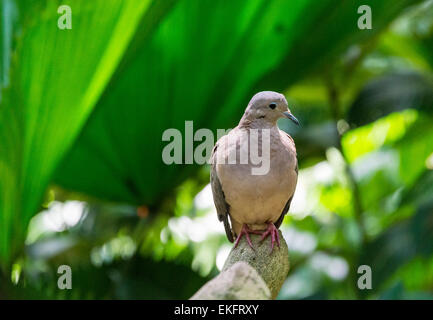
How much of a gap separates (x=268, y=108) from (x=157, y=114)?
3.25 feet

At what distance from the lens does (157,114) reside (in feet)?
7.07

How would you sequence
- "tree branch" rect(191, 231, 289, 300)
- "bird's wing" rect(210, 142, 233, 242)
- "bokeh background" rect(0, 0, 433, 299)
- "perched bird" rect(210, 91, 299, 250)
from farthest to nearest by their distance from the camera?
"bokeh background" rect(0, 0, 433, 299)
"bird's wing" rect(210, 142, 233, 242)
"perched bird" rect(210, 91, 299, 250)
"tree branch" rect(191, 231, 289, 300)

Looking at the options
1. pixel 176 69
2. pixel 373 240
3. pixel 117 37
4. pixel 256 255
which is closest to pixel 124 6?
pixel 117 37

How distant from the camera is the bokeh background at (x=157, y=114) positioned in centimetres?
170

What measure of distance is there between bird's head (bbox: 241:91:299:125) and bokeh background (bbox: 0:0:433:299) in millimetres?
673

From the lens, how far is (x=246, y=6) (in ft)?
7.09

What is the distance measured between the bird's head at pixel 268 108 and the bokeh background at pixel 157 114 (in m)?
0.67

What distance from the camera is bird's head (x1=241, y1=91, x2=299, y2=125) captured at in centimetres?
121

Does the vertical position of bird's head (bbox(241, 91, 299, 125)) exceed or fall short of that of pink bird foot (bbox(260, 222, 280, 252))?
it exceeds it

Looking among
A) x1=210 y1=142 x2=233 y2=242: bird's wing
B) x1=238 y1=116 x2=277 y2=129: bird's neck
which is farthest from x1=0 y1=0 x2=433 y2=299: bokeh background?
x1=238 y1=116 x2=277 y2=129: bird's neck

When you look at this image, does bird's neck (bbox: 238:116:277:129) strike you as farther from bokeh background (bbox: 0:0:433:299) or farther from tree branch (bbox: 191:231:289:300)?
bokeh background (bbox: 0:0:433:299)

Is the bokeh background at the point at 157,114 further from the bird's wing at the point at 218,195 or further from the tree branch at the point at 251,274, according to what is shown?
the tree branch at the point at 251,274

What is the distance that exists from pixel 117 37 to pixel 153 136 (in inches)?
17.7

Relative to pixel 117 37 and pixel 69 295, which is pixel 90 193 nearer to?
pixel 69 295
